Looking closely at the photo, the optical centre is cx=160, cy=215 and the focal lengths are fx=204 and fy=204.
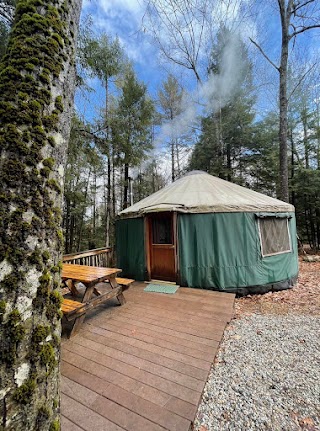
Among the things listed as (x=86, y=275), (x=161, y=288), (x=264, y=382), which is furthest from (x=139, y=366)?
(x=161, y=288)

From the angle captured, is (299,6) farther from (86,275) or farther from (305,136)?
(86,275)

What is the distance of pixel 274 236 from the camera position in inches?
185

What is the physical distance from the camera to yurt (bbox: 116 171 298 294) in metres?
4.23

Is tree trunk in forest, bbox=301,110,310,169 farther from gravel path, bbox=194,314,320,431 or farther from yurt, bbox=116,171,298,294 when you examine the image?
gravel path, bbox=194,314,320,431

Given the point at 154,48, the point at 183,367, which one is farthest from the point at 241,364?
the point at 154,48

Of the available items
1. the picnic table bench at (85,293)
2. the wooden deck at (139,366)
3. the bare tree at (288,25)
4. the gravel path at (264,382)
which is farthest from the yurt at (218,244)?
the bare tree at (288,25)

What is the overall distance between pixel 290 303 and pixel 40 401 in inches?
171

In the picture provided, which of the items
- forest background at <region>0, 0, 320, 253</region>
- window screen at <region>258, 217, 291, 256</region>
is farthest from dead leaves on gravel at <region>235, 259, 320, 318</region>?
forest background at <region>0, 0, 320, 253</region>

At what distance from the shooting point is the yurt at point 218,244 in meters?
4.23

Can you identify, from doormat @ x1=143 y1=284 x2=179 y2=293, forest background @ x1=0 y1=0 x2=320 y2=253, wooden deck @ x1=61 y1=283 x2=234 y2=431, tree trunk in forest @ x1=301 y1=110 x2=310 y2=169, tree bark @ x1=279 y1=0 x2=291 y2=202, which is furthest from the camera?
tree trunk in forest @ x1=301 y1=110 x2=310 y2=169

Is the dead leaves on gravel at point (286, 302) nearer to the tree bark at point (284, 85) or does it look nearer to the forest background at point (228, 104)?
the tree bark at point (284, 85)

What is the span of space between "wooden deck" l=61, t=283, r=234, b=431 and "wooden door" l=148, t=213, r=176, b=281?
155cm

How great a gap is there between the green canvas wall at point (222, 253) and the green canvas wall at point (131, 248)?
1.08 metres

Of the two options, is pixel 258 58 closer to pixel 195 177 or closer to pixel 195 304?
pixel 195 177
